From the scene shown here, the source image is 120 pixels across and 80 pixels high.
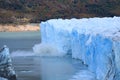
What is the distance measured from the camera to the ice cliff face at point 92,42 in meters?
7.17

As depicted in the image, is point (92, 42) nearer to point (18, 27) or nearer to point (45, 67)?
point (45, 67)

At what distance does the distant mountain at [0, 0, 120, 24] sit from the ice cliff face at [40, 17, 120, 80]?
2422cm

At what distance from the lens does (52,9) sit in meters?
43.7

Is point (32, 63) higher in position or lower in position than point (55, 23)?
lower

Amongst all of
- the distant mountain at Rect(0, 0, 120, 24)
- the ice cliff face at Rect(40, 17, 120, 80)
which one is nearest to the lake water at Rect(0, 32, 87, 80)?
the ice cliff face at Rect(40, 17, 120, 80)

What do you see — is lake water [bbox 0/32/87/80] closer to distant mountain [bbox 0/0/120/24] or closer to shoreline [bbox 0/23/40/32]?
shoreline [bbox 0/23/40/32]

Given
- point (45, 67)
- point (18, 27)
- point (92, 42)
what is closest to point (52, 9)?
point (18, 27)

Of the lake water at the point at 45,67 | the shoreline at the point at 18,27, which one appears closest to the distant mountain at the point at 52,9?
the shoreline at the point at 18,27

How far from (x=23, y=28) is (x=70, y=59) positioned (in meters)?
24.4

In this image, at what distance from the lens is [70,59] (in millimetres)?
12758

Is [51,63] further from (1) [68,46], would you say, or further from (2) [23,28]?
(2) [23,28]

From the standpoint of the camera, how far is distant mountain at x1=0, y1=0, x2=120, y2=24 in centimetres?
3991

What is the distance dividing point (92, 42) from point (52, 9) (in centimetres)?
3423

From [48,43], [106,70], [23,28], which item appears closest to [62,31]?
[48,43]
